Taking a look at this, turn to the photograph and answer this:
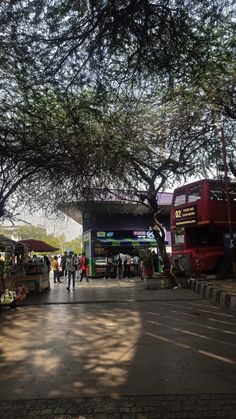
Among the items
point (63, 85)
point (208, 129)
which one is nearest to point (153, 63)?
point (63, 85)

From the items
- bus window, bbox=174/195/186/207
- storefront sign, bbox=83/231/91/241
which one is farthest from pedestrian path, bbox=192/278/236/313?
storefront sign, bbox=83/231/91/241

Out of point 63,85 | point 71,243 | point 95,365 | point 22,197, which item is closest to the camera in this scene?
point 95,365

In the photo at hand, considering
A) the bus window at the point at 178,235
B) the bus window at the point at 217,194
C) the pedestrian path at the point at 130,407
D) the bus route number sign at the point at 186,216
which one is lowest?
the pedestrian path at the point at 130,407

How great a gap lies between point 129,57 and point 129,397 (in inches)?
191

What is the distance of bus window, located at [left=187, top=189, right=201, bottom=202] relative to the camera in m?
20.2

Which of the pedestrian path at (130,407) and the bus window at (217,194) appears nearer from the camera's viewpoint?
the pedestrian path at (130,407)

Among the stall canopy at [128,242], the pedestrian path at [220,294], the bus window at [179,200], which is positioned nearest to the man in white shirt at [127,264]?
the stall canopy at [128,242]

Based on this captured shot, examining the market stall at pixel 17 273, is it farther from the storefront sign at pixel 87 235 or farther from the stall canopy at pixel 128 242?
the storefront sign at pixel 87 235

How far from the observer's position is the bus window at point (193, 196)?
20250 mm

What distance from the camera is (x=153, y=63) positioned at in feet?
23.1

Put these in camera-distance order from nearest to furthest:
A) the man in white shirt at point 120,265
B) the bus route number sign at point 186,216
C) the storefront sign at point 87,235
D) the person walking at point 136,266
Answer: the bus route number sign at point 186,216, the man in white shirt at point 120,265, the person walking at point 136,266, the storefront sign at point 87,235

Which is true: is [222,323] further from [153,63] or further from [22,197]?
[22,197]

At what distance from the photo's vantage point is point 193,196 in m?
20.7

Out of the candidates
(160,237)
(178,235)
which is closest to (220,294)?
(160,237)
